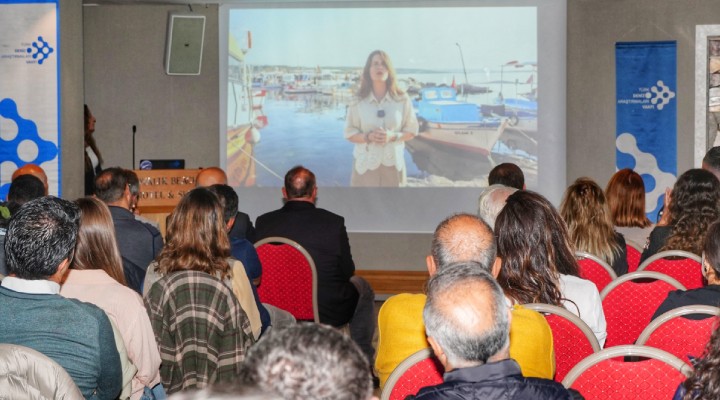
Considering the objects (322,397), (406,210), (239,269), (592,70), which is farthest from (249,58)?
(322,397)

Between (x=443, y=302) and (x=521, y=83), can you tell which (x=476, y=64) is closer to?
(x=521, y=83)

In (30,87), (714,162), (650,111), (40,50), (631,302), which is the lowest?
(631,302)

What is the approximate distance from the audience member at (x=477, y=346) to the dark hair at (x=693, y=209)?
269 cm

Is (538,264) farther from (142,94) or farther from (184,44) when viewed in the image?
(142,94)

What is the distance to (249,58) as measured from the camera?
9.22m

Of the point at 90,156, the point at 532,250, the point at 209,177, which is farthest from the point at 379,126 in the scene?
the point at 532,250

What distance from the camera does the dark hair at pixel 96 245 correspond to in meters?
3.13

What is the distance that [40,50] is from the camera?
7.14 meters

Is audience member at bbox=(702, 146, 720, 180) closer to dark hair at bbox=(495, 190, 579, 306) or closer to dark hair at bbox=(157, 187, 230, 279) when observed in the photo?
dark hair at bbox=(495, 190, 579, 306)

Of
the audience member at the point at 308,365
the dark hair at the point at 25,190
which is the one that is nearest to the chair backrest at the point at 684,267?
the audience member at the point at 308,365

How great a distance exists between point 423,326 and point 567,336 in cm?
44

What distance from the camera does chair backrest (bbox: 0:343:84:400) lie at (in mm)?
2094

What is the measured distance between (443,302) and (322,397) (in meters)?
0.77

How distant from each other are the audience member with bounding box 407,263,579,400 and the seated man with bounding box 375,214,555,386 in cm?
49
